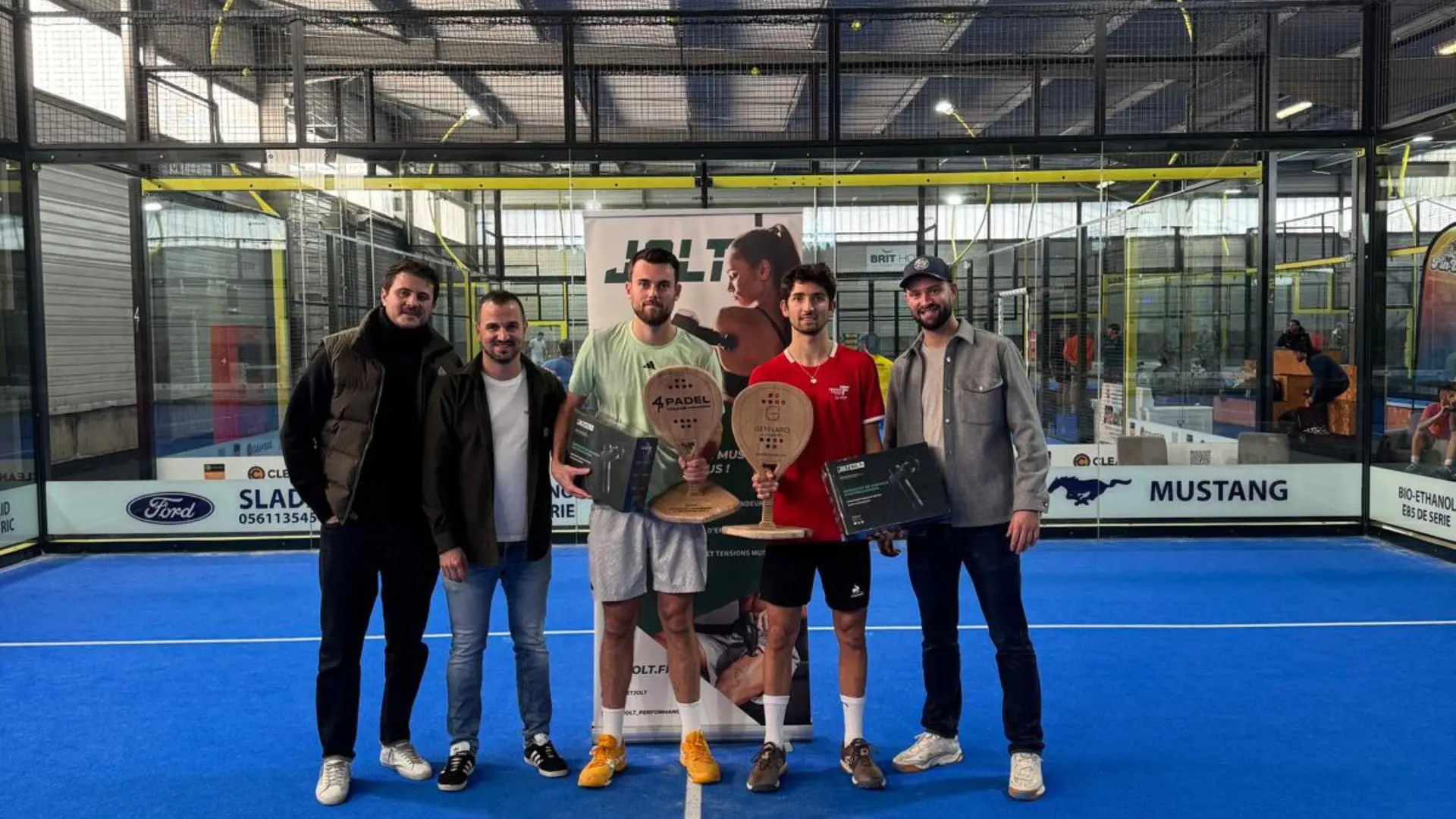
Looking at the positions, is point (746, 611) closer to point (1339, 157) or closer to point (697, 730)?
point (697, 730)

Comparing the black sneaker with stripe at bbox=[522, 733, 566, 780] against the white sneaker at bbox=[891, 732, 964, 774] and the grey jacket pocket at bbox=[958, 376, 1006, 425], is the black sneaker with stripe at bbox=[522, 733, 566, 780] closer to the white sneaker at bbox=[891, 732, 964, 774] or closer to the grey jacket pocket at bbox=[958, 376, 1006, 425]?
the white sneaker at bbox=[891, 732, 964, 774]

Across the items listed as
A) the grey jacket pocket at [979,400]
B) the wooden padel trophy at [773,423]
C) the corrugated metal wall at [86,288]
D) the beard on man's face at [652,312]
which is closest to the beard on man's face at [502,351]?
the beard on man's face at [652,312]

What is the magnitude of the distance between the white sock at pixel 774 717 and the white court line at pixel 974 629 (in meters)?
1.75

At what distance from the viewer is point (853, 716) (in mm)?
3293

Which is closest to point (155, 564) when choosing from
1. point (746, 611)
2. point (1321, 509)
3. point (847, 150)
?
point (746, 611)

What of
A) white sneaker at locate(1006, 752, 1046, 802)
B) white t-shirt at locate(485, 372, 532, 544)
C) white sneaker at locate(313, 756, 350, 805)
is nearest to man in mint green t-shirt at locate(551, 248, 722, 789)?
white t-shirt at locate(485, 372, 532, 544)

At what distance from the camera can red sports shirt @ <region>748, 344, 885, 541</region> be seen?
3.14 metres

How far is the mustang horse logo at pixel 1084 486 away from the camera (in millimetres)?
7281

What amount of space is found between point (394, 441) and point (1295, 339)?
23.4ft

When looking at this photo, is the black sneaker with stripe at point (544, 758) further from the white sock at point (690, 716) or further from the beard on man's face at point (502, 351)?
the beard on man's face at point (502, 351)

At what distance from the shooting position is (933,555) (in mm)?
3295

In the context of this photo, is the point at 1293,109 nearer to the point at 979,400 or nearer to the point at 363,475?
the point at 979,400

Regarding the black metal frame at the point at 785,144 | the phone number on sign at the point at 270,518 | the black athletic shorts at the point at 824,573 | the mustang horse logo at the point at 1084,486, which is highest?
the black metal frame at the point at 785,144

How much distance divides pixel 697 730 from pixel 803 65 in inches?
196
